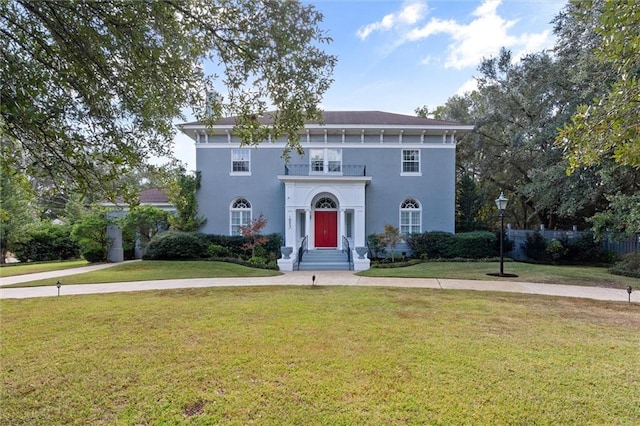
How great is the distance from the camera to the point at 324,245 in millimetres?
19016

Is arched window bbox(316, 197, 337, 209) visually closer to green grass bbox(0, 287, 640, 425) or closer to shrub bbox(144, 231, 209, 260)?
shrub bbox(144, 231, 209, 260)

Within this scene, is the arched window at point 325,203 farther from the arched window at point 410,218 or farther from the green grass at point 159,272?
the green grass at point 159,272

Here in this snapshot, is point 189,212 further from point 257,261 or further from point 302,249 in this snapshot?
point 302,249

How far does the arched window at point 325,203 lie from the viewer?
1927 centimetres

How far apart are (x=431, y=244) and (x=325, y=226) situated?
5.83 metres

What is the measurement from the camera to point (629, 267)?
1424cm

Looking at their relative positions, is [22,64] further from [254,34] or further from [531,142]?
[531,142]

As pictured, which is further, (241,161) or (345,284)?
(241,161)

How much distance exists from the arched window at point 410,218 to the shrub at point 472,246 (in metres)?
2.13

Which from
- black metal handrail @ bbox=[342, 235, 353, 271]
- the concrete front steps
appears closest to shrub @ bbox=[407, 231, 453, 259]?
black metal handrail @ bbox=[342, 235, 353, 271]

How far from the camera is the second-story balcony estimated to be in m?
19.0

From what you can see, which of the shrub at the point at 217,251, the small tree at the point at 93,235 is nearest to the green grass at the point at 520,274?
the shrub at the point at 217,251

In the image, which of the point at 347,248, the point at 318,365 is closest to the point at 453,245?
the point at 347,248

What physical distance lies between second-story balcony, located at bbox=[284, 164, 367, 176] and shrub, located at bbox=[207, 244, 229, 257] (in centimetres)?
537
